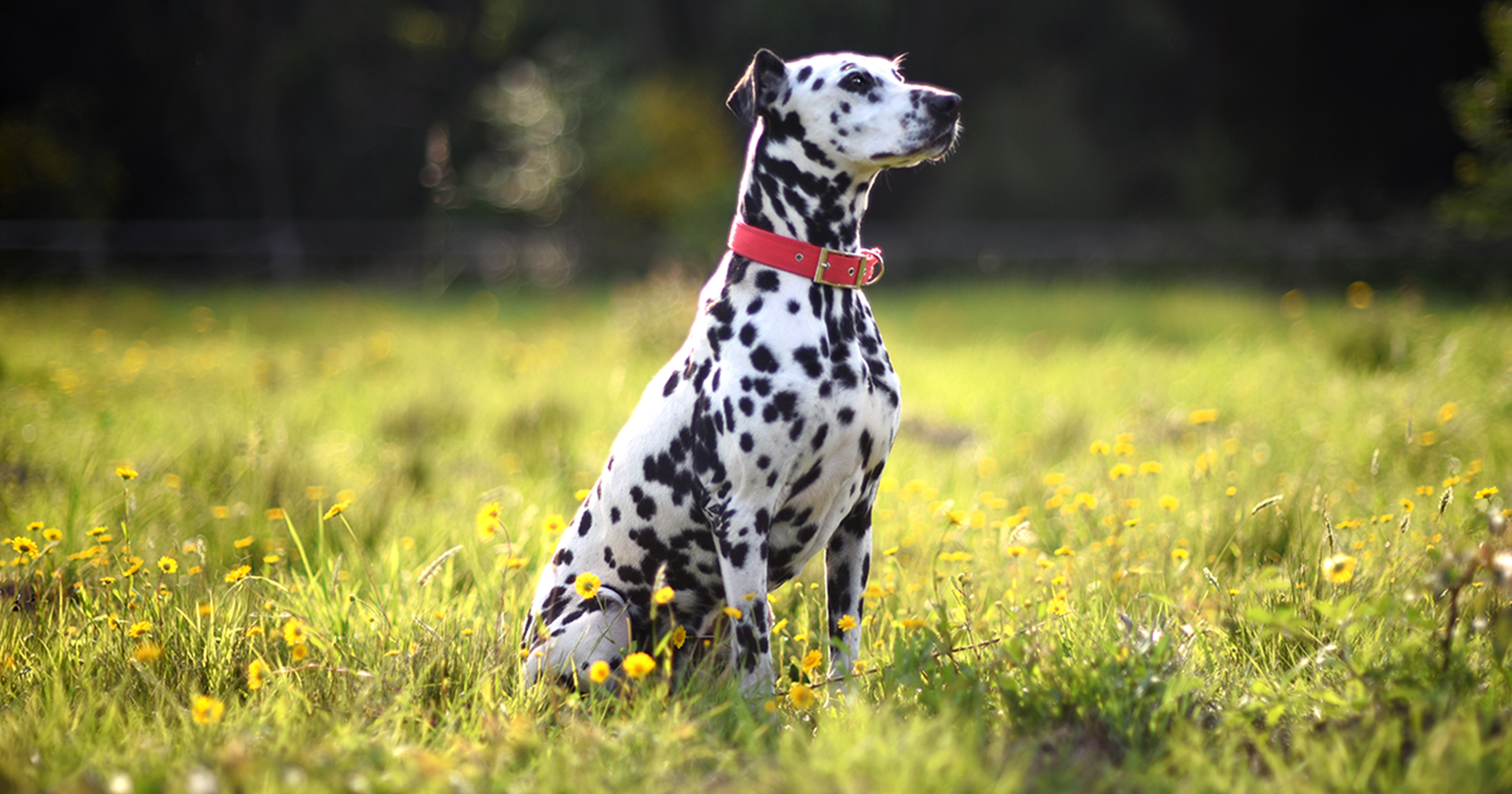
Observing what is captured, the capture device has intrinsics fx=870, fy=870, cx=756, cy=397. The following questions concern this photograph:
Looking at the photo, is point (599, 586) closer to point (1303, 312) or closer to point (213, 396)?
point (213, 396)

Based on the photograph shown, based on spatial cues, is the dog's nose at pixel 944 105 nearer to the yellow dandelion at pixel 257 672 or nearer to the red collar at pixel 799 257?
the red collar at pixel 799 257

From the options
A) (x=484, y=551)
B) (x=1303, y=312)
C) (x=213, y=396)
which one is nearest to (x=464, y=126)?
(x=213, y=396)

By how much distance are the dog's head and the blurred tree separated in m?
5.70

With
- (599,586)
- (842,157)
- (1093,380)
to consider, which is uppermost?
(842,157)

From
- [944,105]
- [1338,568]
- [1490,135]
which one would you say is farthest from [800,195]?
[1490,135]

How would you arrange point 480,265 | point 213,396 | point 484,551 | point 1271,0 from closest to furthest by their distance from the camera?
point 484,551 → point 213,396 → point 480,265 → point 1271,0

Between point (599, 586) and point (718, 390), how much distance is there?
0.60 meters

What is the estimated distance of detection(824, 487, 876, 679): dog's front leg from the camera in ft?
Answer: 7.68

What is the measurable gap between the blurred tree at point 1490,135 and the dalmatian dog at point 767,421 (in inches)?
231

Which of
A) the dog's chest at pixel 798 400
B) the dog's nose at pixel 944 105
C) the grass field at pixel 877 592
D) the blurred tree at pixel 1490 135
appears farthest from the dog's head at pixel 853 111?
the blurred tree at pixel 1490 135

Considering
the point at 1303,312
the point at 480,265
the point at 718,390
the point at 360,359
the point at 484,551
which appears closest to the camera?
the point at 718,390

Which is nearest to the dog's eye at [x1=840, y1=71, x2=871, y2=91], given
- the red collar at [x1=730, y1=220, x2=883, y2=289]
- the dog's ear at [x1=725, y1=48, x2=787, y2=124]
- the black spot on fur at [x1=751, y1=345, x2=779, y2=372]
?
the dog's ear at [x1=725, y1=48, x2=787, y2=124]

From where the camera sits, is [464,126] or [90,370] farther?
[464,126]

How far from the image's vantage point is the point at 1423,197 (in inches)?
656
